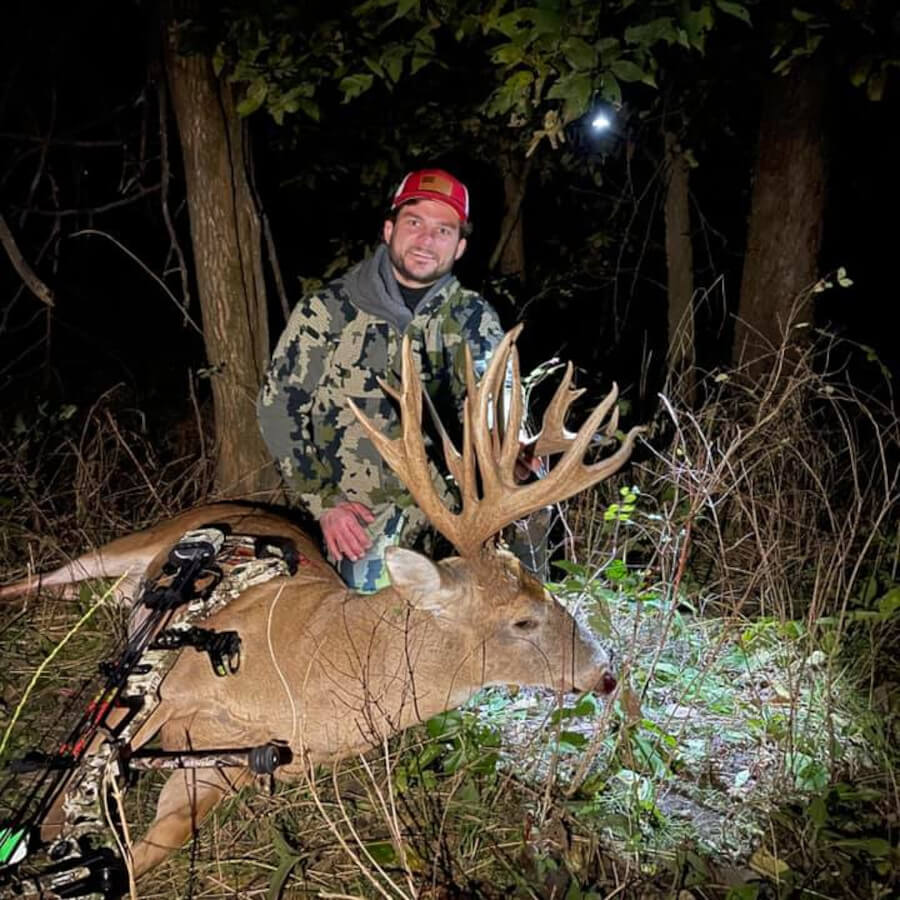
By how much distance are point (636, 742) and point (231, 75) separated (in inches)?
110

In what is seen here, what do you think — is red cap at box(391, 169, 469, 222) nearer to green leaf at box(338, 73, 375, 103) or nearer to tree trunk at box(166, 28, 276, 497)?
green leaf at box(338, 73, 375, 103)

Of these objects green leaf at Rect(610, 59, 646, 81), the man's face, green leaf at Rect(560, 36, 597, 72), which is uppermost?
green leaf at Rect(560, 36, 597, 72)

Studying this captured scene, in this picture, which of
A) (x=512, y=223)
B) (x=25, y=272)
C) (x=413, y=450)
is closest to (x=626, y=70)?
(x=413, y=450)

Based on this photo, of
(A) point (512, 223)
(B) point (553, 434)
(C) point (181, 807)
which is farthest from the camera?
(A) point (512, 223)

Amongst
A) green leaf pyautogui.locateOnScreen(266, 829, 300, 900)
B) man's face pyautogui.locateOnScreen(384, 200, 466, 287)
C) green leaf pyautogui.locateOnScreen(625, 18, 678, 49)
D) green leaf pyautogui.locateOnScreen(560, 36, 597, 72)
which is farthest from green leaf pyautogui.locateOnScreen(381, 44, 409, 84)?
green leaf pyautogui.locateOnScreen(266, 829, 300, 900)

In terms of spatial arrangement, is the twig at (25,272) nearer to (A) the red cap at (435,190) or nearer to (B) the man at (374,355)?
(B) the man at (374,355)

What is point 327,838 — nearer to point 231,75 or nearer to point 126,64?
point 231,75

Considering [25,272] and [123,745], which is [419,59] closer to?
[123,745]

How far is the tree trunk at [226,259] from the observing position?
4293mm

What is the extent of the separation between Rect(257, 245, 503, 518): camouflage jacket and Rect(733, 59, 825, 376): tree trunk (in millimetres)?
1566

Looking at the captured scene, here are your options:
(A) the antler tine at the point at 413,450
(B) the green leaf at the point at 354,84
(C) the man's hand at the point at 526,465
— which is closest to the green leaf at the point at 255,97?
(B) the green leaf at the point at 354,84

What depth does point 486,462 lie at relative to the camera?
294 cm

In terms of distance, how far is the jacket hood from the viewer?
4.04m

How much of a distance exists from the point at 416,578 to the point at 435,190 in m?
1.64
